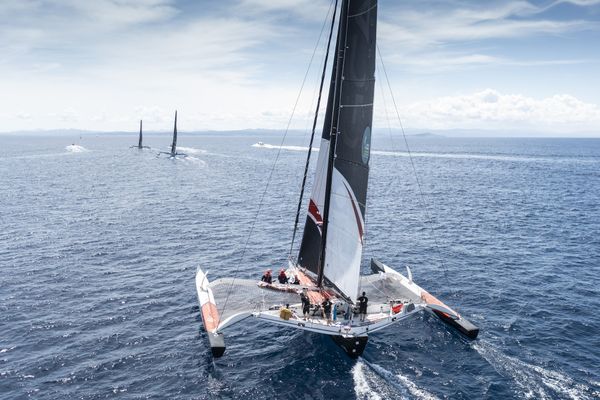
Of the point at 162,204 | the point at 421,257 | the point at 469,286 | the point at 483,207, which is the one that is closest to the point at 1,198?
the point at 162,204

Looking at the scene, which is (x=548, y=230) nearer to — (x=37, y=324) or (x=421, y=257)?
(x=421, y=257)

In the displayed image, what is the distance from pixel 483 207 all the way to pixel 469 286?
38.4 m

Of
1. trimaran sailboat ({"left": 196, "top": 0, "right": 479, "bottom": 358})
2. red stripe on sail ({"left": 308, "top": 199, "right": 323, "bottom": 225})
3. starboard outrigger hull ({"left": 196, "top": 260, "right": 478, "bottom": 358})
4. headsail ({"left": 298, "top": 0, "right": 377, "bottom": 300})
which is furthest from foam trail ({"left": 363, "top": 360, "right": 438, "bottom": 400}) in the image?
red stripe on sail ({"left": 308, "top": 199, "right": 323, "bottom": 225})

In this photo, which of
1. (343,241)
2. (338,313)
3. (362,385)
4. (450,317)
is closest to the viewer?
(362,385)

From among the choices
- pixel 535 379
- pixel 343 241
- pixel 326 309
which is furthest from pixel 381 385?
pixel 535 379

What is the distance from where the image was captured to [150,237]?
51875 mm

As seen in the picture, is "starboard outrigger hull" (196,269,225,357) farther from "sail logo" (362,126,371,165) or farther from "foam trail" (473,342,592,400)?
"foam trail" (473,342,592,400)

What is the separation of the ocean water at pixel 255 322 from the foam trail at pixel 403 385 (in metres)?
0.10

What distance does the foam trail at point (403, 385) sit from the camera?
23.1m

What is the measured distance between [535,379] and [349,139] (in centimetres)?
1760

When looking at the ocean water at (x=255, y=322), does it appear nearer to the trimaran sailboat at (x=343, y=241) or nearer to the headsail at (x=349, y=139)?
the trimaran sailboat at (x=343, y=241)

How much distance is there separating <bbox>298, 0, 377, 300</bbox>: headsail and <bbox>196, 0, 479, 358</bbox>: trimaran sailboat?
5 centimetres

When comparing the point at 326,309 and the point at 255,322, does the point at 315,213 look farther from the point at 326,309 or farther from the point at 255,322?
the point at 255,322

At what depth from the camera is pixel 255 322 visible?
106 feet
